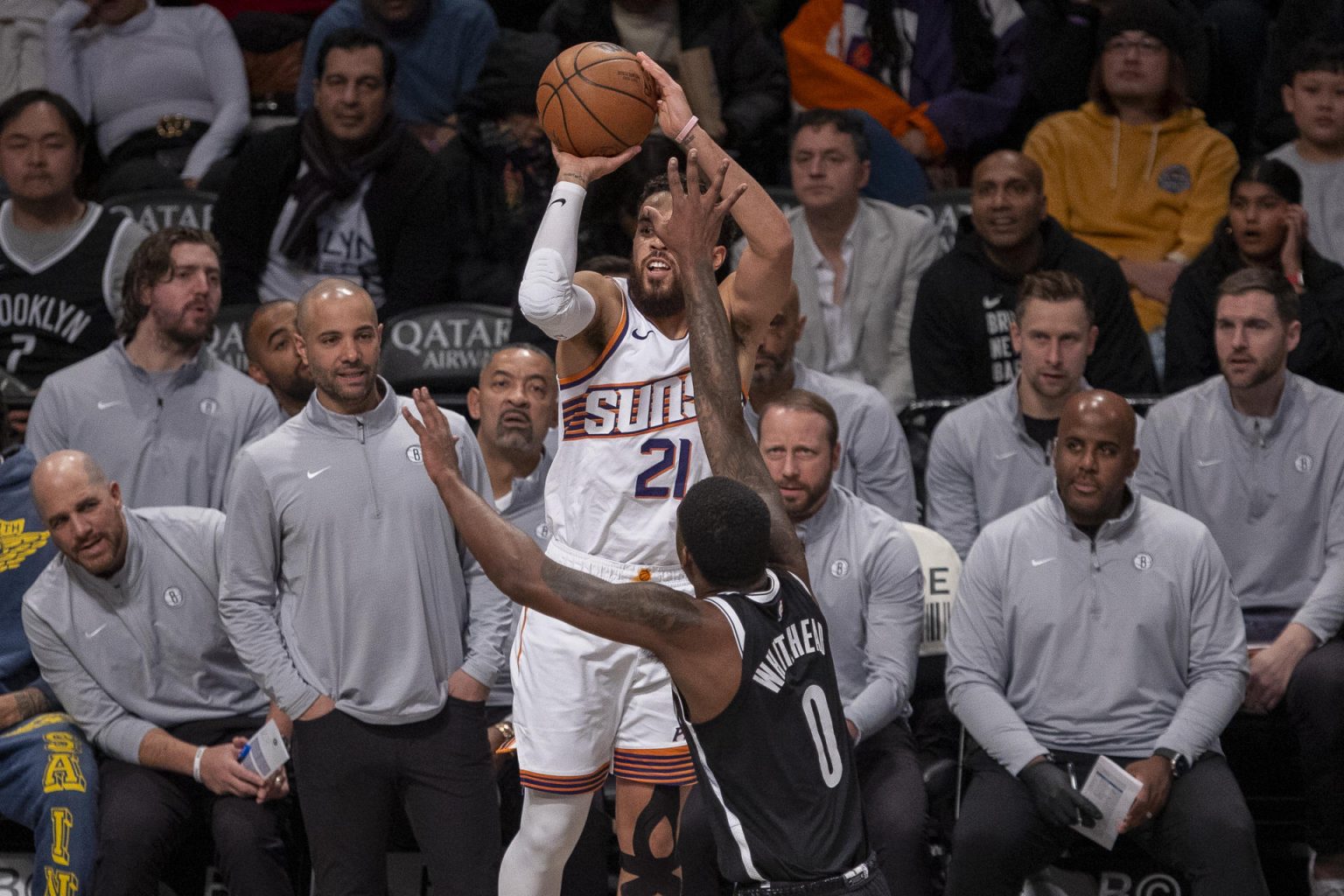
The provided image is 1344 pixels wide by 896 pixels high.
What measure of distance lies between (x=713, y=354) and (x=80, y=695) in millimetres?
2768

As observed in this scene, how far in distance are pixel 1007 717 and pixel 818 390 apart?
1.76 meters

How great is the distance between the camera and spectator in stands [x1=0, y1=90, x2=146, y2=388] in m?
7.65

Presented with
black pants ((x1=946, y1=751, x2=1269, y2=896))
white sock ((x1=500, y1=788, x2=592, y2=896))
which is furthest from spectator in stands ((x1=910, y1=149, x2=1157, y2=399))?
white sock ((x1=500, y1=788, x2=592, y2=896))

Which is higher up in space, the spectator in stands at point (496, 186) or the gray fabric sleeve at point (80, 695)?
the spectator in stands at point (496, 186)

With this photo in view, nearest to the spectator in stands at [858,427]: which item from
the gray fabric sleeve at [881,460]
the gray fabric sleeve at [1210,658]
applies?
the gray fabric sleeve at [881,460]

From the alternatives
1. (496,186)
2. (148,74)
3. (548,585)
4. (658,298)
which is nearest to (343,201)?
(496,186)

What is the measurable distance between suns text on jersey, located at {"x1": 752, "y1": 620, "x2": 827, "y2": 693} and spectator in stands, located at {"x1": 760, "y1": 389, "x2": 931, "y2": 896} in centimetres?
181

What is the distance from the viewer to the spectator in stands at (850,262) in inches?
308

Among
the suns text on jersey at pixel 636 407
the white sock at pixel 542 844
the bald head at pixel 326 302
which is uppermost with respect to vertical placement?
the bald head at pixel 326 302

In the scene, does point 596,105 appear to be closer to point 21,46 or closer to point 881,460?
point 881,460

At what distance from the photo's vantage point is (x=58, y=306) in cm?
769

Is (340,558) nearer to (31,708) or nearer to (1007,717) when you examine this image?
(31,708)

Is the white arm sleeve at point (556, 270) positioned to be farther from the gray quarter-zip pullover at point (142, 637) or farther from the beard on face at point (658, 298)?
the gray quarter-zip pullover at point (142, 637)

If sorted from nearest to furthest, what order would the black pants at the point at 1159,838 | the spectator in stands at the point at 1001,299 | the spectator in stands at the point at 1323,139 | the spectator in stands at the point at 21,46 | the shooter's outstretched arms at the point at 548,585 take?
the shooter's outstretched arms at the point at 548,585, the black pants at the point at 1159,838, the spectator in stands at the point at 1001,299, the spectator in stands at the point at 1323,139, the spectator in stands at the point at 21,46
